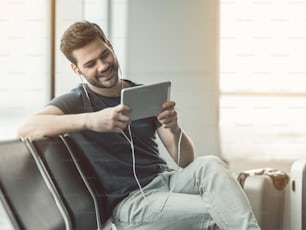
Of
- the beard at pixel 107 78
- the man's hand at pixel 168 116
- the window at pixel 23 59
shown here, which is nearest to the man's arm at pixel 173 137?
the man's hand at pixel 168 116

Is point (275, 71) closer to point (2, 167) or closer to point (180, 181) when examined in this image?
point (180, 181)

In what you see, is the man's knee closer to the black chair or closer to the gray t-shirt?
the gray t-shirt

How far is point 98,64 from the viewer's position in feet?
2.67

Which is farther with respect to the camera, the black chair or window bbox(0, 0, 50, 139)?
window bbox(0, 0, 50, 139)

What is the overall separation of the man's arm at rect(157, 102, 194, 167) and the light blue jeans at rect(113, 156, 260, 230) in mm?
18

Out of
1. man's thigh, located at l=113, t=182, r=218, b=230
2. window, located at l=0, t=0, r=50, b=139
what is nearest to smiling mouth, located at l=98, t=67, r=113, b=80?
window, located at l=0, t=0, r=50, b=139

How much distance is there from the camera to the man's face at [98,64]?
81cm

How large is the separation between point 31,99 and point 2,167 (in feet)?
0.53

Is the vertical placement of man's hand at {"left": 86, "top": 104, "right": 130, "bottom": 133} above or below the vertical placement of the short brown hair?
below

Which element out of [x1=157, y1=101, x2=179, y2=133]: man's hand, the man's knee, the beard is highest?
the beard

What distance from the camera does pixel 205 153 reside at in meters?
0.84

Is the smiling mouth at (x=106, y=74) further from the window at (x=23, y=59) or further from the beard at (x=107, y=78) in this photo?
the window at (x=23, y=59)

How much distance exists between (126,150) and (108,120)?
7 centimetres

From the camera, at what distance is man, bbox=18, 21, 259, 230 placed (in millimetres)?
794
